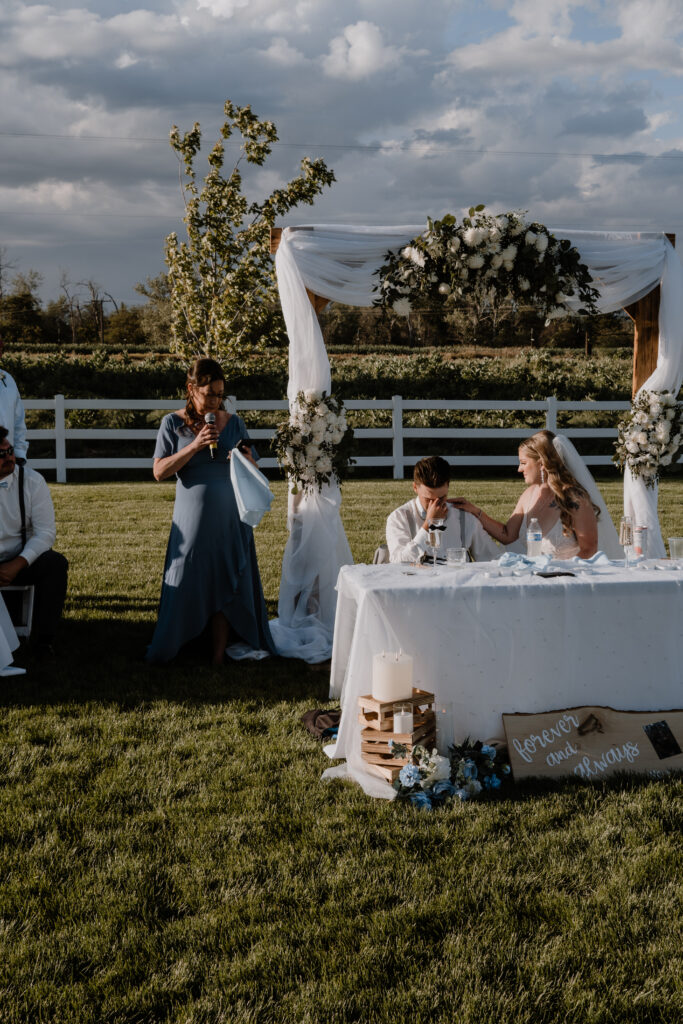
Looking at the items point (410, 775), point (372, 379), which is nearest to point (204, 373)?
point (410, 775)

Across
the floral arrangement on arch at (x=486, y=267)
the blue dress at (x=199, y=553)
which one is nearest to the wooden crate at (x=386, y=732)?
the blue dress at (x=199, y=553)

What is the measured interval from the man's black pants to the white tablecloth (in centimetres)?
267

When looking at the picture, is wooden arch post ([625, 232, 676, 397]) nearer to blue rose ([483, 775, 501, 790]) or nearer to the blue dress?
the blue dress

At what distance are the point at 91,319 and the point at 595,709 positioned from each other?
50874 mm

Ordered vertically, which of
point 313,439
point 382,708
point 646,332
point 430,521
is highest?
point 646,332

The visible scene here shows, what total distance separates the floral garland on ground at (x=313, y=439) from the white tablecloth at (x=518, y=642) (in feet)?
7.36

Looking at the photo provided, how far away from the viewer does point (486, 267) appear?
620cm

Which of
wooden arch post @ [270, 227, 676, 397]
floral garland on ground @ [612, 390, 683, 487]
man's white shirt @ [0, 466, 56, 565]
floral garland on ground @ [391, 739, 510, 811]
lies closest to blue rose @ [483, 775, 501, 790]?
floral garland on ground @ [391, 739, 510, 811]

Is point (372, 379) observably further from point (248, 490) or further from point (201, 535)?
point (248, 490)

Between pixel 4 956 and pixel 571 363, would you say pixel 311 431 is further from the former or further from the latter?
pixel 571 363

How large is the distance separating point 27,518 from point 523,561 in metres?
3.40

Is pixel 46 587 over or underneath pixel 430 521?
underneath

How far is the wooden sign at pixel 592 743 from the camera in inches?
159

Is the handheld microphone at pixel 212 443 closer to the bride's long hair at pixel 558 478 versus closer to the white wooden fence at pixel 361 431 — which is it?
the bride's long hair at pixel 558 478
